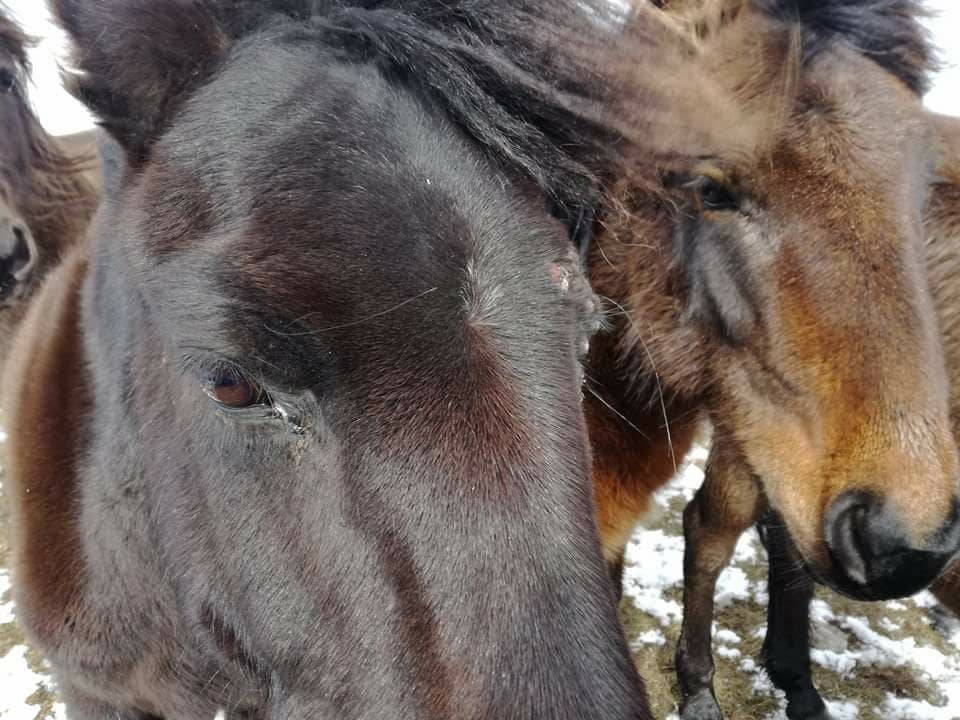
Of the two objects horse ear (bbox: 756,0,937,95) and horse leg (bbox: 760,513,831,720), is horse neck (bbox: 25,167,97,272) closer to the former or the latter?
horse ear (bbox: 756,0,937,95)

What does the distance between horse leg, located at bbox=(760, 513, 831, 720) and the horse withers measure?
2366 millimetres

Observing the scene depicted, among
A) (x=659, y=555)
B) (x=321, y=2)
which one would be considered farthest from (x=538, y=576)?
(x=659, y=555)

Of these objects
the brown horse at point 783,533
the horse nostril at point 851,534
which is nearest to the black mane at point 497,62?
the horse nostril at point 851,534

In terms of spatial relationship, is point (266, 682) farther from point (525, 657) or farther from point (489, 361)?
point (489, 361)

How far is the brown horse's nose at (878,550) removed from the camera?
166 cm

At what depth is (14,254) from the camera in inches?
104

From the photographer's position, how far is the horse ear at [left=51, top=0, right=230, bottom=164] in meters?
1.26

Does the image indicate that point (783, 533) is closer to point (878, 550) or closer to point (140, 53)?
point (878, 550)

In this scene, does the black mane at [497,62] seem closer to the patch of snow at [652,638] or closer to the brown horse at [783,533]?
the brown horse at [783,533]

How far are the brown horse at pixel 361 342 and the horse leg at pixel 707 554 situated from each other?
66.7 inches

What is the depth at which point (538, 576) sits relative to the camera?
0.97 metres

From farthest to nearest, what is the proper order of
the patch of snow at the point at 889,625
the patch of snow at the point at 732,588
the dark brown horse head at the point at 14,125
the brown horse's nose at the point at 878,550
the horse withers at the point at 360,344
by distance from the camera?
the patch of snow at the point at 732,588, the patch of snow at the point at 889,625, the dark brown horse head at the point at 14,125, the brown horse's nose at the point at 878,550, the horse withers at the point at 360,344

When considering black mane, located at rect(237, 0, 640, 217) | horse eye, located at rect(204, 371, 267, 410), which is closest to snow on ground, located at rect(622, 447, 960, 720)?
black mane, located at rect(237, 0, 640, 217)

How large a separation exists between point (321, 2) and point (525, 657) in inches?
46.8
